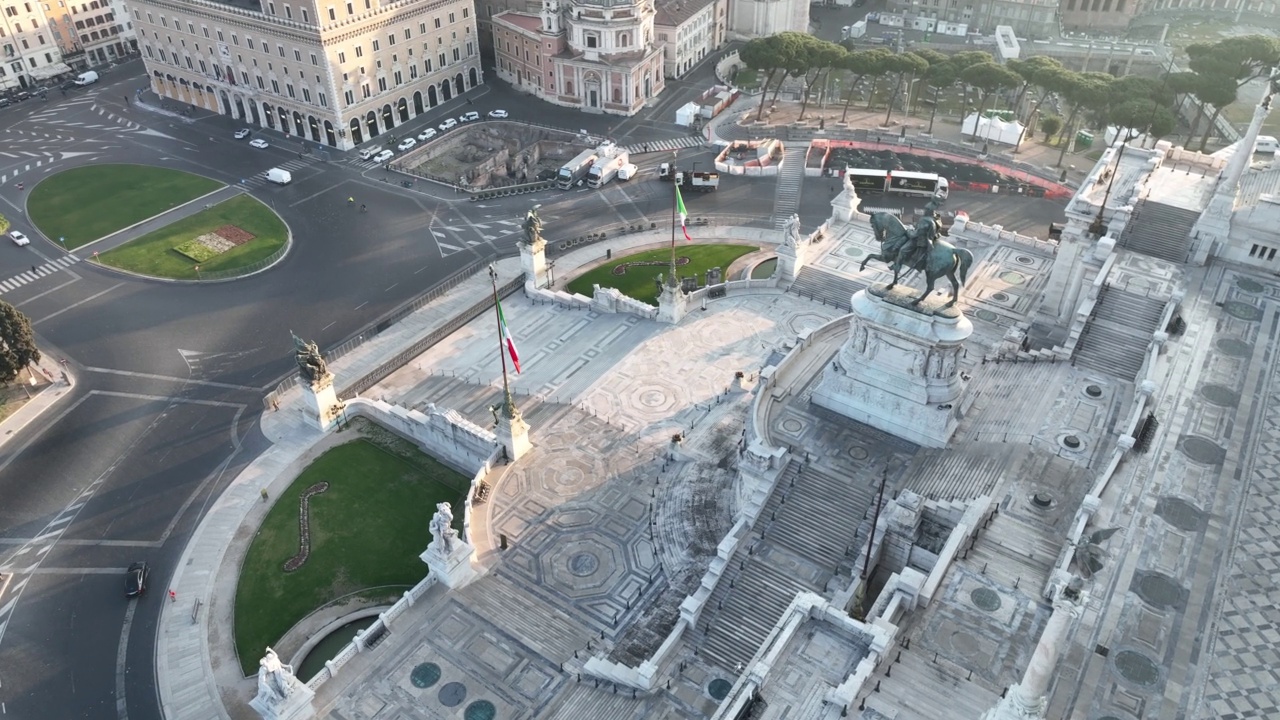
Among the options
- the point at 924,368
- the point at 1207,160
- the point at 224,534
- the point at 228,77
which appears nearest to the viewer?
the point at 924,368

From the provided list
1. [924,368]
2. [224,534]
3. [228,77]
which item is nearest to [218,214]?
[228,77]

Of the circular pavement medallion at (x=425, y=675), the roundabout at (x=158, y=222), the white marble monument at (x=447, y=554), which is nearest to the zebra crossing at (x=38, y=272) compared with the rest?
the roundabout at (x=158, y=222)

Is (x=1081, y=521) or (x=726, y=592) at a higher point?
(x=1081, y=521)

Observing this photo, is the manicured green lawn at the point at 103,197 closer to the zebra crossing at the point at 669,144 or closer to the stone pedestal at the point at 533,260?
the stone pedestal at the point at 533,260

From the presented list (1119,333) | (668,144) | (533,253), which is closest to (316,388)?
(533,253)

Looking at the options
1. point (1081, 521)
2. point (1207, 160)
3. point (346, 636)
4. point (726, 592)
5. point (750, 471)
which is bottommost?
point (346, 636)

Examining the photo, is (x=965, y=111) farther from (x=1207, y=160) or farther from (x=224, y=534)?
(x=224, y=534)

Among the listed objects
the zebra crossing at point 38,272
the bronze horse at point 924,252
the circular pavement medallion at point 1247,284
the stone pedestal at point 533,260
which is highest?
the bronze horse at point 924,252
